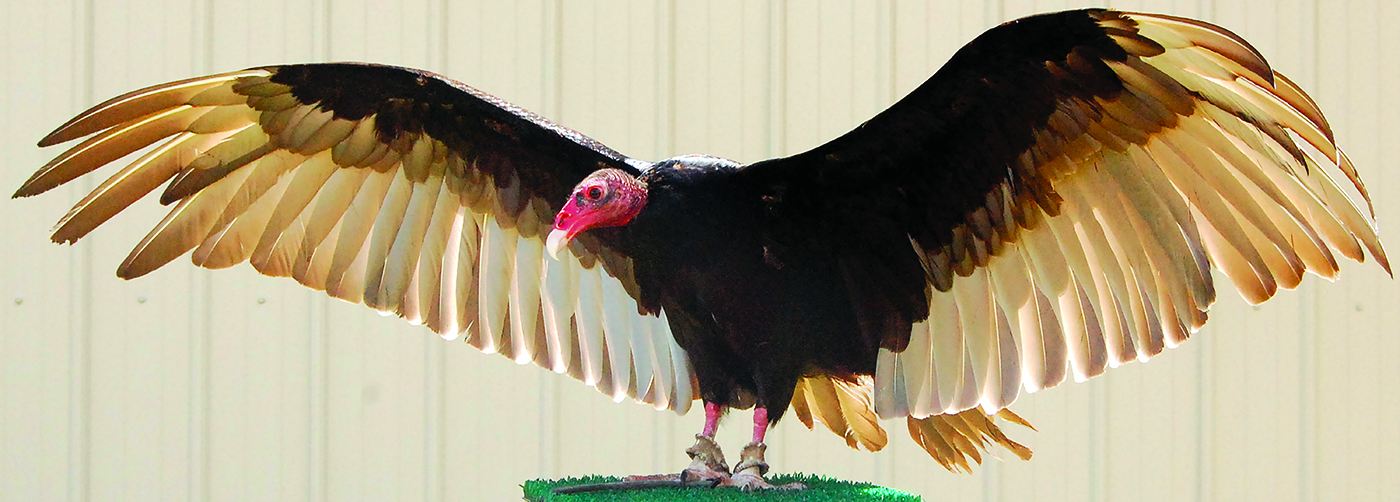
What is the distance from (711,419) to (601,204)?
51cm

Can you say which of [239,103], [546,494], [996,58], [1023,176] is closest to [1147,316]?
[1023,176]

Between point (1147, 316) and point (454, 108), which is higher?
point (454, 108)

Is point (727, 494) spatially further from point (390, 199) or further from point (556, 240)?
point (390, 199)

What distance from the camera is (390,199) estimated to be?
2.43m

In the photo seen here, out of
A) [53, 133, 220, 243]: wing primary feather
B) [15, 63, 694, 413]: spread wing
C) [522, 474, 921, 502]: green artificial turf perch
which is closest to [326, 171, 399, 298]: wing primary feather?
[15, 63, 694, 413]: spread wing

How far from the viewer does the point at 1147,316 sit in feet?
6.79

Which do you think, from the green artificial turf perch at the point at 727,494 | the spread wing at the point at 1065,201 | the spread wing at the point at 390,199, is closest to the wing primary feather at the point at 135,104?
the spread wing at the point at 390,199

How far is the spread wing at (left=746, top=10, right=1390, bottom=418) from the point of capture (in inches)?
71.7

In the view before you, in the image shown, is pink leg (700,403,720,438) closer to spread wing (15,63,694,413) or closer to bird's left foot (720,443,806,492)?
bird's left foot (720,443,806,492)

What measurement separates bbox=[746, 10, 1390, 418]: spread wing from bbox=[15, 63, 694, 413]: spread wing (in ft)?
1.67

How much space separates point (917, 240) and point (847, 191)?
22cm

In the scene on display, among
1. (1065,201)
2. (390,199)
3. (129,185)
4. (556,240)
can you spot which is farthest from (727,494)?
(129,185)

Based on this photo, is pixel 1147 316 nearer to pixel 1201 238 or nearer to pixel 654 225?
pixel 1201 238

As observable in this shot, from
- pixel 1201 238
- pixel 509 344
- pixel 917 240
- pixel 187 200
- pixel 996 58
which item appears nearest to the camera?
pixel 996 58
